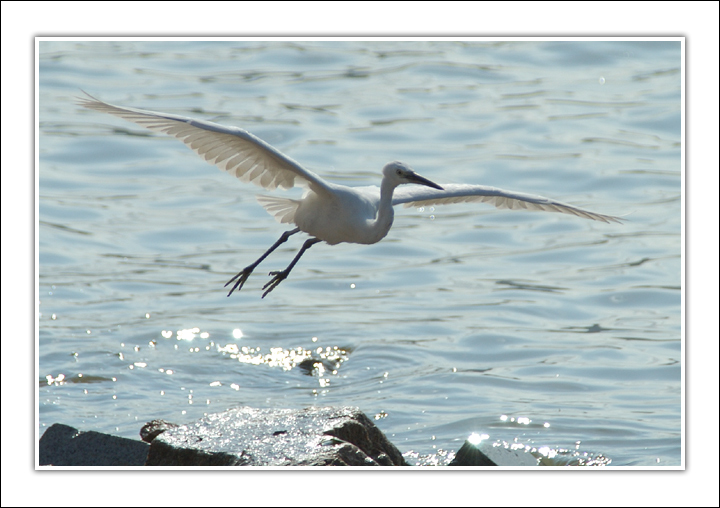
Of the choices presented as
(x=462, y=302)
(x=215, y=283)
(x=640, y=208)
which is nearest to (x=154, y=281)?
(x=215, y=283)

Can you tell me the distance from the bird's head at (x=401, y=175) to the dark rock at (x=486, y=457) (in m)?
1.99

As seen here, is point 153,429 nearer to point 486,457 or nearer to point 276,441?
point 276,441

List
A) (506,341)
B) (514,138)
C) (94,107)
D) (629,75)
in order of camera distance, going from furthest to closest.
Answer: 1. (629,75)
2. (514,138)
3. (506,341)
4. (94,107)

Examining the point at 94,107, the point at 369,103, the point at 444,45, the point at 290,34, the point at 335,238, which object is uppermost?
the point at 444,45

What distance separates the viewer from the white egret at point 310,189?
6.56 m

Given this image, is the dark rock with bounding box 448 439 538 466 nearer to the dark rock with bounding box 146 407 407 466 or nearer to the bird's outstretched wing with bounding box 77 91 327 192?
the dark rock with bounding box 146 407 407 466

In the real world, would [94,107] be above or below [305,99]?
below

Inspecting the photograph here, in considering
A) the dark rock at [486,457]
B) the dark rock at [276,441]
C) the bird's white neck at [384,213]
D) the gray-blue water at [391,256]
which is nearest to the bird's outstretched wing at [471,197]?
the bird's white neck at [384,213]

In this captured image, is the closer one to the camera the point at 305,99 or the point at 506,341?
the point at 506,341

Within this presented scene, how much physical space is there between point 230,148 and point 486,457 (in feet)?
9.47

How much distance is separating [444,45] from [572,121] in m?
3.85

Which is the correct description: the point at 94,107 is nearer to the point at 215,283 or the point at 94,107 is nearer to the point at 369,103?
the point at 215,283

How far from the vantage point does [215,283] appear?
12828mm

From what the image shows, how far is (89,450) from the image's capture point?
6.96m
